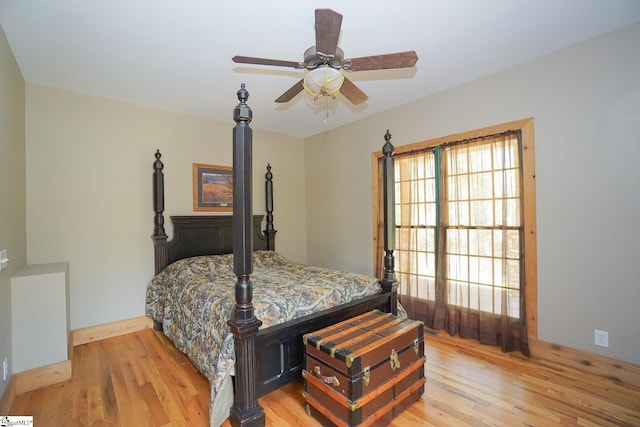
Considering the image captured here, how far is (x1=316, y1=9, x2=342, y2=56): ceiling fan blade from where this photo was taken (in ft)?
4.59

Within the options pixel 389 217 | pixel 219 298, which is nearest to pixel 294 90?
pixel 389 217

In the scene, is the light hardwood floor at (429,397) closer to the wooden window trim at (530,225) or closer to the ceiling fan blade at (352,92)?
the wooden window trim at (530,225)

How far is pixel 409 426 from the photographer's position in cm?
180

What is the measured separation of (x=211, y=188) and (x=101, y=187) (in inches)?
47.6

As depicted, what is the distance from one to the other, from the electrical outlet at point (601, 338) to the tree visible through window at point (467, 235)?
47cm

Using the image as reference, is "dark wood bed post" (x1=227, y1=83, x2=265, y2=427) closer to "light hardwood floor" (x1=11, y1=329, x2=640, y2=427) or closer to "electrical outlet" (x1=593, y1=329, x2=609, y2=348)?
"light hardwood floor" (x1=11, y1=329, x2=640, y2=427)

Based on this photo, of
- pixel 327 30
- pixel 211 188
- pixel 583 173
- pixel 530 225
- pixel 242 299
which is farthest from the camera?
pixel 211 188

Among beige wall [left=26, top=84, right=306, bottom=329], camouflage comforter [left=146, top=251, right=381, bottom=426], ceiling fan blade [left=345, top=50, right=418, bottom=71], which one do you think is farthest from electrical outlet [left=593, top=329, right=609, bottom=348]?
beige wall [left=26, top=84, right=306, bottom=329]

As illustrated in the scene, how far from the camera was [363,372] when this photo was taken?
1.68 m

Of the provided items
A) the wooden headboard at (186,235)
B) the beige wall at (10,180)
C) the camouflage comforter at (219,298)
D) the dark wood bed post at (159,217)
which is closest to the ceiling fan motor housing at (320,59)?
the camouflage comforter at (219,298)

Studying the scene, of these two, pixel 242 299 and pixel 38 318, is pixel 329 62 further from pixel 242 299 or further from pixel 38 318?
pixel 38 318

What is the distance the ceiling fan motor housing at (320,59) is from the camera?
1729mm

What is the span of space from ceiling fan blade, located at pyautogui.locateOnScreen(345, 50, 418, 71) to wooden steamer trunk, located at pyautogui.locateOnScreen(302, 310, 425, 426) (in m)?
1.75

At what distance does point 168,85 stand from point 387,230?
8.75ft
